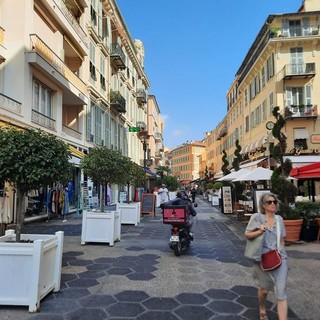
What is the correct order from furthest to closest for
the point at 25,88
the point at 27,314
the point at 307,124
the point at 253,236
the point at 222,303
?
the point at 307,124 → the point at 25,88 → the point at 222,303 → the point at 27,314 → the point at 253,236

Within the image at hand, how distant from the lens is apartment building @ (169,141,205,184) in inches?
4417

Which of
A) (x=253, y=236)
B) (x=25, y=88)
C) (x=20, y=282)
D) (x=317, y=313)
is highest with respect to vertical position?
(x=25, y=88)

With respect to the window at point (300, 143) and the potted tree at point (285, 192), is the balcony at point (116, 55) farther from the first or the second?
the potted tree at point (285, 192)

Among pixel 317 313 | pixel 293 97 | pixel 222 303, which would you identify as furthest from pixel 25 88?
pixel 293 97

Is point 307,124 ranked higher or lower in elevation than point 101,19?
lower

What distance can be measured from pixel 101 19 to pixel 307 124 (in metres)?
17.6

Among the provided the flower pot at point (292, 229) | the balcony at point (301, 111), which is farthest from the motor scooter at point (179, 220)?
the balcony at point (301, 111)

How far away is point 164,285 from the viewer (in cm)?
575

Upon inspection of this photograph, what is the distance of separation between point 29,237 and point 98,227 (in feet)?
12.9

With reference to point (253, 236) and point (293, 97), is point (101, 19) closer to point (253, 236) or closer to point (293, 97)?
point (293, 97)

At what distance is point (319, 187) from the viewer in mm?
27797

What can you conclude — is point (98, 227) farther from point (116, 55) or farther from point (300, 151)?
point (300, 151)

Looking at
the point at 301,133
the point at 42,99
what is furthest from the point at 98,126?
the point at 301,133

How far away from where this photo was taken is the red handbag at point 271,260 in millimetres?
3910
